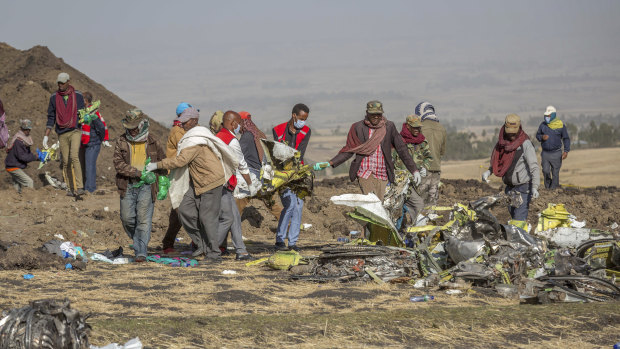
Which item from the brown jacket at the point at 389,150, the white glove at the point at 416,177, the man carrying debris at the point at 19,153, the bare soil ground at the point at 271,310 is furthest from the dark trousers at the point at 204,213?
the man carrying debris at the point at 19,153

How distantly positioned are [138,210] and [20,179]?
6565 millimetres

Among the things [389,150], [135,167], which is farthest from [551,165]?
[135,167]

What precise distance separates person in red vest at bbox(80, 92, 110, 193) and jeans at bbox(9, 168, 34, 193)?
109 centimetres

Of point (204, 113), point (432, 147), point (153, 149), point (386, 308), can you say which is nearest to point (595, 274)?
point (386, 308)

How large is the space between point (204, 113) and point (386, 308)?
306 feet

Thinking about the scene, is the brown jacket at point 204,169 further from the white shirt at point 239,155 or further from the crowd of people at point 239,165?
the white shirt at point 239,155

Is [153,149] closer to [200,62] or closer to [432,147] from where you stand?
[432,147]

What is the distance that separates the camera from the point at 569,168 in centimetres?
2670

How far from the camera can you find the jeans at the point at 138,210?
10586 mm

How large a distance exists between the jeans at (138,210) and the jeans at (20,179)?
6.19 meters

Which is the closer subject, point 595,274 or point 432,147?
point 595,274

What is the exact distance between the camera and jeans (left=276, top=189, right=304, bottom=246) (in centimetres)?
1190

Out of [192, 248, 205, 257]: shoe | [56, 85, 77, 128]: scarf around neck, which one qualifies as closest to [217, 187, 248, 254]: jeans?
[192, 248, 205, 257]: shoe

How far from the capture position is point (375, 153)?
1157 centimetres
